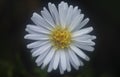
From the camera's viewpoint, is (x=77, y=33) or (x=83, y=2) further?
(x=83, y=2)

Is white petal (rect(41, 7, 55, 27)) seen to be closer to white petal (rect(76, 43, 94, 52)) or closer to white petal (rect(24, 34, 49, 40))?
white petal (rect(24, 34, 49, 40))

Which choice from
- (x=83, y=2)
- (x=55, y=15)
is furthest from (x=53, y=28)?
(x=83, y=2)

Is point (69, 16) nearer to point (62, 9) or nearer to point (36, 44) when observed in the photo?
point (62, 9)
